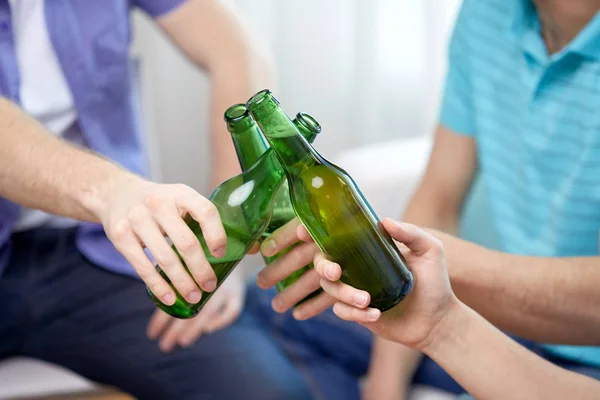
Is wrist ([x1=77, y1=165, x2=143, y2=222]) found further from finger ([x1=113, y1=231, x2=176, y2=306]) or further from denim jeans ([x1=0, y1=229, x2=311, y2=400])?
denim jeans ([x1=0, y1=229, x2=311, y2=400])

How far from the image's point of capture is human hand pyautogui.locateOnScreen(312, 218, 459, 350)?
28.4 inches

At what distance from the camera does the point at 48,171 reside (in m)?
0.99

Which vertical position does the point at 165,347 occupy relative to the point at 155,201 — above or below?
below

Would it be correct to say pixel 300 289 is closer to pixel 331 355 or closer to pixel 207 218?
pixel 207 218

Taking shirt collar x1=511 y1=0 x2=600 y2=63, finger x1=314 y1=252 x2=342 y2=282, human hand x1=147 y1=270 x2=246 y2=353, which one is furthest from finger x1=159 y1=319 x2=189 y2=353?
shirt collar x1=511 y1=0 x2=600 y2=63

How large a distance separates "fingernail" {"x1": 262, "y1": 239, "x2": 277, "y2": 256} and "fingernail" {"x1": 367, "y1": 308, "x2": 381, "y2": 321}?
185 mm

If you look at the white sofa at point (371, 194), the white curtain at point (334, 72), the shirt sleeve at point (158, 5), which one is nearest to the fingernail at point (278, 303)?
the white sofa at point (371, 194)

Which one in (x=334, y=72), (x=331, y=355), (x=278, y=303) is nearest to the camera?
(x=278, y=303)

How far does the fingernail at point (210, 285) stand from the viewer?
30.8 inches

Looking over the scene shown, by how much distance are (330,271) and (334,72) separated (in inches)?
53.8

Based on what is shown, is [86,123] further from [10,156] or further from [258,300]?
[258,300]

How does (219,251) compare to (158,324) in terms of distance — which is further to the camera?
(158,324)

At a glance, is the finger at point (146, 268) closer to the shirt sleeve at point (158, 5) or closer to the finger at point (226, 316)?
the finger at point (226, 316)

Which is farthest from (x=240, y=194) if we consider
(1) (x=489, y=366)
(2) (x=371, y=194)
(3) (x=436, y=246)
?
(2) (x=371, y=194)
